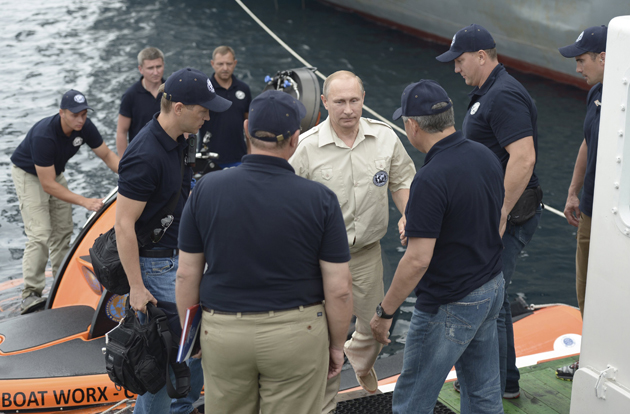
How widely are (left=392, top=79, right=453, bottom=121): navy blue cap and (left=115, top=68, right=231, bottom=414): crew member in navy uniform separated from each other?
902 mm

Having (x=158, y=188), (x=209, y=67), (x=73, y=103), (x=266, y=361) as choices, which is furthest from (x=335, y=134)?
(x=209, y=67)

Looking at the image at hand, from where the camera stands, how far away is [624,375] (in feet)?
7.93

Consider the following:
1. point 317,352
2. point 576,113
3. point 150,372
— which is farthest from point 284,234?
point 576,113

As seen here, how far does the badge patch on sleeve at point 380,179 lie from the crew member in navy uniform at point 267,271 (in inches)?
42.1

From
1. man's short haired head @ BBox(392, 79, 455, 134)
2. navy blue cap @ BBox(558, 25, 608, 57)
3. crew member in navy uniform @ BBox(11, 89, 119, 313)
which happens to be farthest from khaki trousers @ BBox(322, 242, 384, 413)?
crew member in navy uniform @ BBox(11, 89, 119, 313)

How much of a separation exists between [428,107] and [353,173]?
2.96 feet

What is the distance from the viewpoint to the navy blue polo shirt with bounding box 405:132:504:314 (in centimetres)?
257

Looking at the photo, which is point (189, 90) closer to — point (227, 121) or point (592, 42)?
point (592, 42)

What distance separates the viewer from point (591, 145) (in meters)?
3.58

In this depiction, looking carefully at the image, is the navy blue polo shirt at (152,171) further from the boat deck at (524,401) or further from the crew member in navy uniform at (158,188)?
the boat deck at (524,401)

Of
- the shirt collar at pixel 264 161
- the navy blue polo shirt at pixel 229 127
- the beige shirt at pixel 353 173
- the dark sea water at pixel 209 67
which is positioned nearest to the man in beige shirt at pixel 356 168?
the beige shirt at pixel 353 173

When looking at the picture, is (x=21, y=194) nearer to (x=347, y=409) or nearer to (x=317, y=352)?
(x=347, y=409)

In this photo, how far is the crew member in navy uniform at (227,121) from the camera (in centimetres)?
641

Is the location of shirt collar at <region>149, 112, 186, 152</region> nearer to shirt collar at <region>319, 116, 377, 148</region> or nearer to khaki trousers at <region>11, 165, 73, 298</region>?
shirt collar at <region>319, 116, 377, 148</region>
